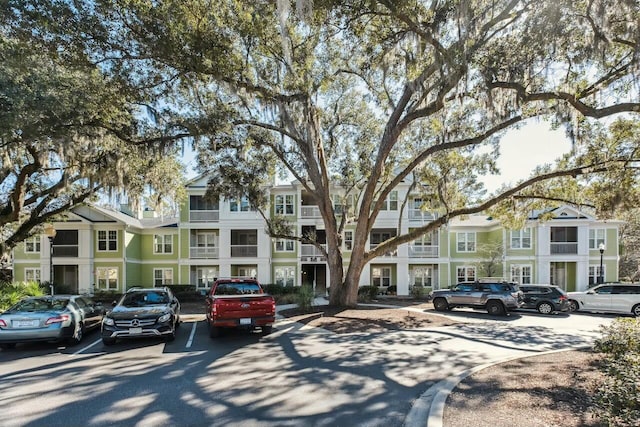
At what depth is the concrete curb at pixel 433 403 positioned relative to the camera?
5.25 meters

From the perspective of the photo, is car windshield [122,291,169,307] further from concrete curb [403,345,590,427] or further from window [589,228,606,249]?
window [589,228,606,249]

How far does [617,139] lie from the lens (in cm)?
1552

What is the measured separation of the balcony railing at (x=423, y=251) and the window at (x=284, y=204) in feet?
32.5

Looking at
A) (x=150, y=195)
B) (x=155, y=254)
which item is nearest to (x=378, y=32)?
(x=150, y=195)

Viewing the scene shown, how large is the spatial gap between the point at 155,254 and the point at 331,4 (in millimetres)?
27982

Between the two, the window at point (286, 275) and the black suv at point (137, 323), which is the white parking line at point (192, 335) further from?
the window at point (286, 275)

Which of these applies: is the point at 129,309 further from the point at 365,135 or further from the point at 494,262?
the point at 494,262

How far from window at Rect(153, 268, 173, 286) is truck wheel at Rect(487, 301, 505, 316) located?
24417 mm

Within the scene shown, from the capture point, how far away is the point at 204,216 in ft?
102

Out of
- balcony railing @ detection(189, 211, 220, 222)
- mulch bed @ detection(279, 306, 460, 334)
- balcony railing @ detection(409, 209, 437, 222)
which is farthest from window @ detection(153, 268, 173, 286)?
balcony railing @ detection(409, 209, 437, 222)

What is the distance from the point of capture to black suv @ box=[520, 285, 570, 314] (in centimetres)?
1897

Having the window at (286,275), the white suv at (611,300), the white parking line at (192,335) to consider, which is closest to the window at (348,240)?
the window at (286,275)

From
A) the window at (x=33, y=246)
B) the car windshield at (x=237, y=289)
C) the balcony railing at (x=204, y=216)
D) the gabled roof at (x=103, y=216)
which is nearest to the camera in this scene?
the car windshield at (x=237, y=289)

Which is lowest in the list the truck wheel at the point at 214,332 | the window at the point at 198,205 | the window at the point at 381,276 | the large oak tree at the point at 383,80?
the window at the point at 381,276
